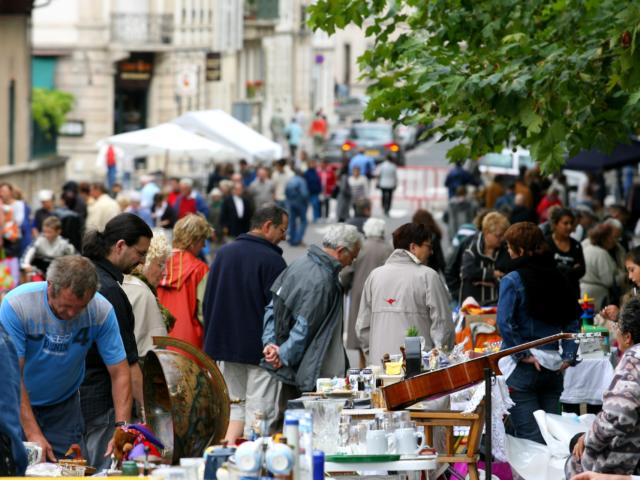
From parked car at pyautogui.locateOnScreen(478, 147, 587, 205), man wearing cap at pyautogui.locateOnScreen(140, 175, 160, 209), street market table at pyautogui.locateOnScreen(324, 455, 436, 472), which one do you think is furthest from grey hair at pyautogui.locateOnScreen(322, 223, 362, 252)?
parked car at pyautogui.locateOnScreen(478, 147, 587, 205)

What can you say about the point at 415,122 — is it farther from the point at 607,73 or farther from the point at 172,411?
the point at 172,411

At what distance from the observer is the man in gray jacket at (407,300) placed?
1089 centimetres

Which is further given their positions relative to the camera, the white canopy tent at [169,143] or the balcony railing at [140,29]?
the balcony railing at [140,29]

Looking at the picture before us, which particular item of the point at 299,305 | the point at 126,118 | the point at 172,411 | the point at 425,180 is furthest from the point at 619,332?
the point at 126,118

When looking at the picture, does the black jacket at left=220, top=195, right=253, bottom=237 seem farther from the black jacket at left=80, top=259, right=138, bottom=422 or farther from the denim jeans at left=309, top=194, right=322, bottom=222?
the black jacket at left=80, top=259, right=138, bottom=422

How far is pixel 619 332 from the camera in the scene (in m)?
7.46

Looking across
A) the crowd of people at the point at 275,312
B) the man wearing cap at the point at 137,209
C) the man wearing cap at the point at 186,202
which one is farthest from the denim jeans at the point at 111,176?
the crowd of people at the point at 275,312

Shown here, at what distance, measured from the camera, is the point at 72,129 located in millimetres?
50781

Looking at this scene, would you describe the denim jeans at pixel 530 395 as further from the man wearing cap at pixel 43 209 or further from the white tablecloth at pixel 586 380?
the man wearing cap at pixel 43 209

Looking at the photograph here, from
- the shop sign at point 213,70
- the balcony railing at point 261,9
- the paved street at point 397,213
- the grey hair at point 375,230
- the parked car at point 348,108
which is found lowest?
the paved street at point 397,213

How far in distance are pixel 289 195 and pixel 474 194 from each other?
4.10 metres

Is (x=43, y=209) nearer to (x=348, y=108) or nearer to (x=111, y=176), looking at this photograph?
(x=111, y=176)

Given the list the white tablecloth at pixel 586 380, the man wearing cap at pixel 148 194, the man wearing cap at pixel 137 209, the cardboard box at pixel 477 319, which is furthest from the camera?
the man wearing cap at pixel 148 194

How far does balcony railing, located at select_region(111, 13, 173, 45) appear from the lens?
52.8m
